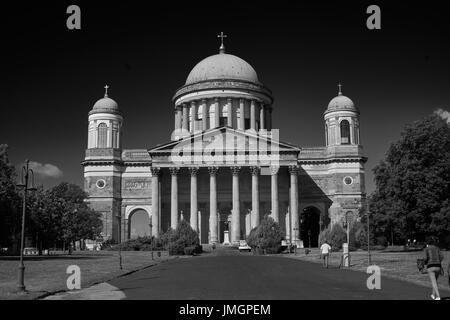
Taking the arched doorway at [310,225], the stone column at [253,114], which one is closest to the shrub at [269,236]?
the arched doorway at [310,225]

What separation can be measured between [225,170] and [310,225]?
2001 centimetres

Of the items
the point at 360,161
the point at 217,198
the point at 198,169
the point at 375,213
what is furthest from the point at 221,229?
the point at 375,213

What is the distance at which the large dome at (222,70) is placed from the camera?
338 feet

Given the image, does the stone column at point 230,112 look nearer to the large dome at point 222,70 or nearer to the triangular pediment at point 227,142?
the large dome at point 222,70

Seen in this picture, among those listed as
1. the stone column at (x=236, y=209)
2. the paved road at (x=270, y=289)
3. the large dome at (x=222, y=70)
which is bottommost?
the paved road at (x=270, y=289)

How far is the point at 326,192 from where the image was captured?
94188 mm

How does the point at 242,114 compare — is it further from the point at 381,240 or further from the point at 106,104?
the point at 381,240

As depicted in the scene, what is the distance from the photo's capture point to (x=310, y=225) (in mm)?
99250

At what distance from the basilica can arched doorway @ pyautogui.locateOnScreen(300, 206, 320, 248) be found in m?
0.17

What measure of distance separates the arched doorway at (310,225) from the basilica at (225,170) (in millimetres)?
172
